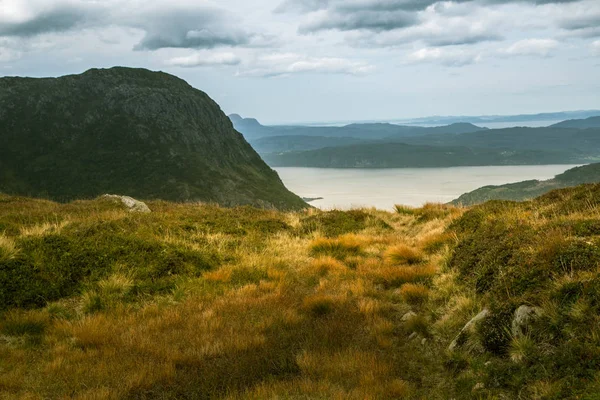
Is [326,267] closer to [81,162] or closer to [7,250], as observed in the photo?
[7,250]

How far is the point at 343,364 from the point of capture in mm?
5664

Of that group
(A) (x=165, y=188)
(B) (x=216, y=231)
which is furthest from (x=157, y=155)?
(B) (x=216, y=231)

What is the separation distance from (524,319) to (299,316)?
3765mm

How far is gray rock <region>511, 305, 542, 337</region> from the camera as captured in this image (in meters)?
5.42

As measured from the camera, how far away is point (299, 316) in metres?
7.61

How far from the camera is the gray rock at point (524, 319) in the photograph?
5.42 meters

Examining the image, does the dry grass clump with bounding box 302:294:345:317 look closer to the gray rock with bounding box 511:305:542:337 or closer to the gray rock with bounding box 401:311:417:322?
the gray rock with bounding box 401:311:417:322

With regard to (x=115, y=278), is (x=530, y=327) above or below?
above

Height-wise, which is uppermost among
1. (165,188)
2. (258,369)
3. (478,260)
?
(478,260)

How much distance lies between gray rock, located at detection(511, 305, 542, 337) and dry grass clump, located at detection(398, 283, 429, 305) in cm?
298

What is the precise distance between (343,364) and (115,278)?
5.85 meters

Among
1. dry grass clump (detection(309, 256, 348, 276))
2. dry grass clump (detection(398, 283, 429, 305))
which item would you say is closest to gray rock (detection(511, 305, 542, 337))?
dry grass clump (detection(398, 283, 429, 305))

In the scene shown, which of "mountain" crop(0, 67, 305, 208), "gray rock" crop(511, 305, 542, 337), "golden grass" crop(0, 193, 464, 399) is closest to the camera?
"golden grass" crop(0, 193, 464, 399)

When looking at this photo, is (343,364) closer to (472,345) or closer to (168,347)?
(472,345)
